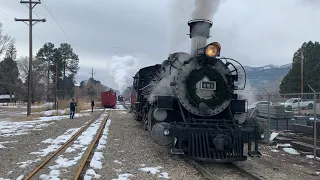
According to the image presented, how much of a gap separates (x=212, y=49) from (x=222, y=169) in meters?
2.92

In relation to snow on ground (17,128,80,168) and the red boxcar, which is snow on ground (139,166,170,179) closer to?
snow on ground (17,128,80,168)

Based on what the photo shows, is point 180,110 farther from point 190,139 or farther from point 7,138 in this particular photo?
point 7,138

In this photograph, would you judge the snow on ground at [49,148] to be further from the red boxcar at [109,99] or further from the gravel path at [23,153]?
the red boxcar at [109,99]

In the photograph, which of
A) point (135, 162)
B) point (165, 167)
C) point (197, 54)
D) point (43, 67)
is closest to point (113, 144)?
point (135, 162)

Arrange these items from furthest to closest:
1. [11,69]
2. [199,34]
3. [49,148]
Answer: [11,69] < [49,148] < [199,34]

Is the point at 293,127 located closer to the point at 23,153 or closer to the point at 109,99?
the point at 23,153

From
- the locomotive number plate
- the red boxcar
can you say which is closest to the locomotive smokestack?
the locomotive number plate

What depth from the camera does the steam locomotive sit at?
733 cm

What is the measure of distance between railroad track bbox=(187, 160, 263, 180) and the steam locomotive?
0.86ft

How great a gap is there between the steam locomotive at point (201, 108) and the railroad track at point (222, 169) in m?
0.26

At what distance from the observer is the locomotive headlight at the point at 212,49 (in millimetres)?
7740

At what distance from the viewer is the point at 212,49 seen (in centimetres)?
779

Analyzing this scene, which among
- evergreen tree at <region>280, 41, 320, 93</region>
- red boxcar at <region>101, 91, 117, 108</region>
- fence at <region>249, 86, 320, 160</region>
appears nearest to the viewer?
fence at <region>249, 86, 320, 160</region>

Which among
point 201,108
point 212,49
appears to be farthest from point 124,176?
point 212,49
